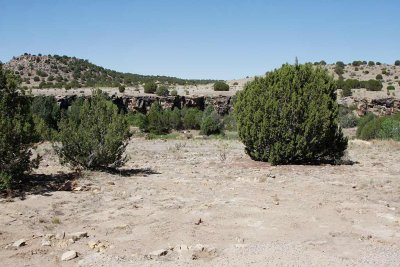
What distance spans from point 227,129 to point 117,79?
3453 centimetres

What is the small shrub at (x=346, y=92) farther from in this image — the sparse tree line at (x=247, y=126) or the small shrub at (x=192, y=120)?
the sparse tree line at (x=247, y=126)

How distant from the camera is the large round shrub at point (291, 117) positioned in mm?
14195

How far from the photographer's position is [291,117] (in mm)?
14281

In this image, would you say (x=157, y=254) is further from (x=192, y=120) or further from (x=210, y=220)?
(x=192, y=120)

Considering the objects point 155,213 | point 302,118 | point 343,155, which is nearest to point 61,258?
point 155,213

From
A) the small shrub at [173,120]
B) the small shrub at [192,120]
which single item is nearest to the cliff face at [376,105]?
the small shrub at [192,120]

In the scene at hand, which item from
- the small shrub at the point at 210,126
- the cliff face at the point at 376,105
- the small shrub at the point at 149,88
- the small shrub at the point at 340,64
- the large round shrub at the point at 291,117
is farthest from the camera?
the small shrub at the point at 340,64

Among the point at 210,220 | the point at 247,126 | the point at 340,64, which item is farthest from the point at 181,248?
the point at 340,64

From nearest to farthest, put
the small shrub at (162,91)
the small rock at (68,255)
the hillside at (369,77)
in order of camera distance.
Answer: the small rock at (68,255), the hillside at (369,77), the small shrub at (162,91)

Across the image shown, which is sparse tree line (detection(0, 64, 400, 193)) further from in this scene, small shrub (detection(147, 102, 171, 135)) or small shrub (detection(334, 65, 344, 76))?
small shrub (detection(334, 65, 344, 76))

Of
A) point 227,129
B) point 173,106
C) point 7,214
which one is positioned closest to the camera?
point 7,214

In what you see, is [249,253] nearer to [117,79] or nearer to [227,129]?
[227,129]

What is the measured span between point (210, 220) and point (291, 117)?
7584 mm

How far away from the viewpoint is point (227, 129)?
39.8 m
